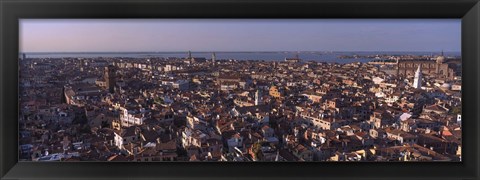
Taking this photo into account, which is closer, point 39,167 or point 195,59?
point 39,167

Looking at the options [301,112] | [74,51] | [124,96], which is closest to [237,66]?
[301,112]

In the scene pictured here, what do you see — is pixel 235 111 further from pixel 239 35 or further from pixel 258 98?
pixel 239 35

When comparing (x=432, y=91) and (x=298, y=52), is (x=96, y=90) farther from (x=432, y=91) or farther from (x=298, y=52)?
(x=432, y=91)

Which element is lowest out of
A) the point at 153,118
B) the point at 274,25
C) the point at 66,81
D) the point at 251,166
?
the point at 251,166

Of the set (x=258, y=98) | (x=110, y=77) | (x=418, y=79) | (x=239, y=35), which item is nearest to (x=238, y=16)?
(x=239, y=35)

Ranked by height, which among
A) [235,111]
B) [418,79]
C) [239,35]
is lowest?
[235,111]
